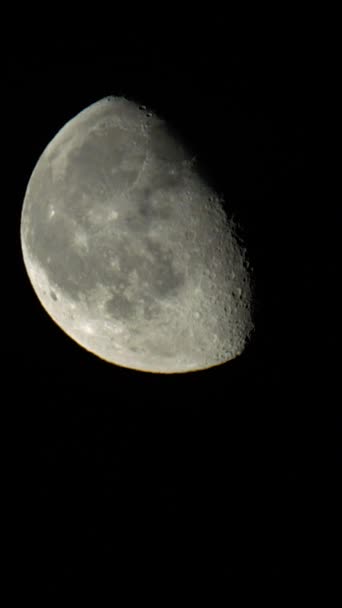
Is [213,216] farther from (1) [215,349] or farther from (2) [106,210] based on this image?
(1) [215,349]

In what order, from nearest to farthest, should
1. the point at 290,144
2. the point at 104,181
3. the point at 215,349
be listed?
the point at 104,181, the point at 290,144, the point at 215,349

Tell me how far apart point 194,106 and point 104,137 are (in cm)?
60

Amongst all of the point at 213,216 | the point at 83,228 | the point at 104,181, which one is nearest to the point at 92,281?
the point at 83,228

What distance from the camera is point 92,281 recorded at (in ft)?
12.3

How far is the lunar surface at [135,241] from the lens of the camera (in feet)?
11.6

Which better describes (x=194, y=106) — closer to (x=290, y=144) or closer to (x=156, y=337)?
(x=290, y=144)

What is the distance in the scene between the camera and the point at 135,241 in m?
3.55

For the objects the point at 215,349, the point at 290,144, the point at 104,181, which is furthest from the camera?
the point at 215,349

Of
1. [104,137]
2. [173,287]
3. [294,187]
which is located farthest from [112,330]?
[294,187]

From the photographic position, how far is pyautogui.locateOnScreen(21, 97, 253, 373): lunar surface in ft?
11.6

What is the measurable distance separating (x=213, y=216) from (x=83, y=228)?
0.80 m

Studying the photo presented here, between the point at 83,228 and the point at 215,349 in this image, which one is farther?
the point at 215,349

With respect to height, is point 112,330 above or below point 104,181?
below

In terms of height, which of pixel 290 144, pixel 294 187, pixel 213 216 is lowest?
pixel 213 216
